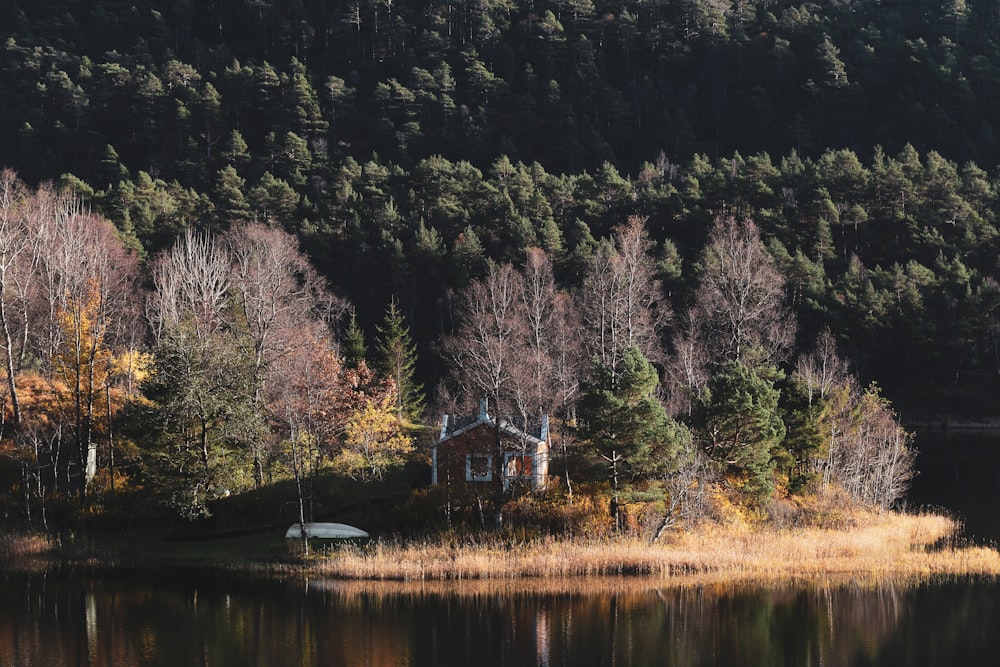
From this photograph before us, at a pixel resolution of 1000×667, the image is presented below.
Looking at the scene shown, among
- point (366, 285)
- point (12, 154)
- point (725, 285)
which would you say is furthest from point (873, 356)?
point (12, 154)

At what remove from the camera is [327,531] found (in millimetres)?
41188

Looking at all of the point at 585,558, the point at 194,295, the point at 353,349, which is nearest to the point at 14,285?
the point at 194,295

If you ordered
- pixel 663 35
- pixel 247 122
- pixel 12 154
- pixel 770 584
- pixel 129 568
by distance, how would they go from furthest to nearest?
1. pixel 663 35
2. pixel 247 122
3. pixel 12 154
4. pixel 129 568
5. pixel 770 584

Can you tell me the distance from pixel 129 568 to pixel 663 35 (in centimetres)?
14241

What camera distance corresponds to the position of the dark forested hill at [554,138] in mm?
87938

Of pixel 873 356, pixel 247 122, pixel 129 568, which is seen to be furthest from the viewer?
pixel 247 122

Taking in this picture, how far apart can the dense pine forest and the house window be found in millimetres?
3189

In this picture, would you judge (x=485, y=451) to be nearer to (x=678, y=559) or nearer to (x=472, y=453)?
(x=472, y=453)

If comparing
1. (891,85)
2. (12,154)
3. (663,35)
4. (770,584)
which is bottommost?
→ (770,584)

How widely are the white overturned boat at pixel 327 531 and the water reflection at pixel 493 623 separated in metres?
4.04

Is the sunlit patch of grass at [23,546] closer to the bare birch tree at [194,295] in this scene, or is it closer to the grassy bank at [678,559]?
the bare birch tree at [194,295]

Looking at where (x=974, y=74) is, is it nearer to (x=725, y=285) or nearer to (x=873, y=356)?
(x=873, y=356)

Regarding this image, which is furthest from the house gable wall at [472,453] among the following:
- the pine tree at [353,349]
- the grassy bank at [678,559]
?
the pine tree at [353,349]

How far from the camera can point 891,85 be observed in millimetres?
139250
